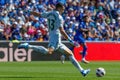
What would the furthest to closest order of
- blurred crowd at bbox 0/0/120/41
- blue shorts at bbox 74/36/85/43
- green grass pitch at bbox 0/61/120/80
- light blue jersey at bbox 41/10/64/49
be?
blurred crowd at bbox 0/0/120/41 → blue shorts at bbox 74/36/85/43 → light blue jersey at bbox 41/10/64/49 → green grass pitch at bbox 0/61/120/80

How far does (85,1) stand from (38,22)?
4235 mm

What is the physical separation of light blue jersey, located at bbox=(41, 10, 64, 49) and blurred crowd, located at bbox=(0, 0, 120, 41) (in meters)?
12.8

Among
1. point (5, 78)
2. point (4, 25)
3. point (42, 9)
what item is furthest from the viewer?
point (42, 9)

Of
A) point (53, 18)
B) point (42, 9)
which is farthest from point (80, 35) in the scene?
point (53, 18)

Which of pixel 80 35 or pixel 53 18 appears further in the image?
pixel 80 35

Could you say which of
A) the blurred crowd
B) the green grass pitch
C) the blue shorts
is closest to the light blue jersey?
the green grass pitch

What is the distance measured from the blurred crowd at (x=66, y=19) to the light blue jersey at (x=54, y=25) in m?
12.8

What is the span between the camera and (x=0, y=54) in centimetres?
3059

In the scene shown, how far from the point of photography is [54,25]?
18562 millimetres

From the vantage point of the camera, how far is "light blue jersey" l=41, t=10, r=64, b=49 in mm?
18453

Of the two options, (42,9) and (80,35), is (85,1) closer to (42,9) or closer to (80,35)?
(42,9)

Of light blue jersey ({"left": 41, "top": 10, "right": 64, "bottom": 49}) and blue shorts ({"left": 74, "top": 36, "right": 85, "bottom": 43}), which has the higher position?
light blue jersey ({"left": 41, "top": 10, "right": 64, "bottom": 49})

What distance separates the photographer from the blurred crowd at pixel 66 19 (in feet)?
107

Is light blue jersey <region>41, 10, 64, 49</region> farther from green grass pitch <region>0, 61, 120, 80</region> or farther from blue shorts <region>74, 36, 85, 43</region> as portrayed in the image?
blue shorts <region>74, 36, 85, 43</region>
